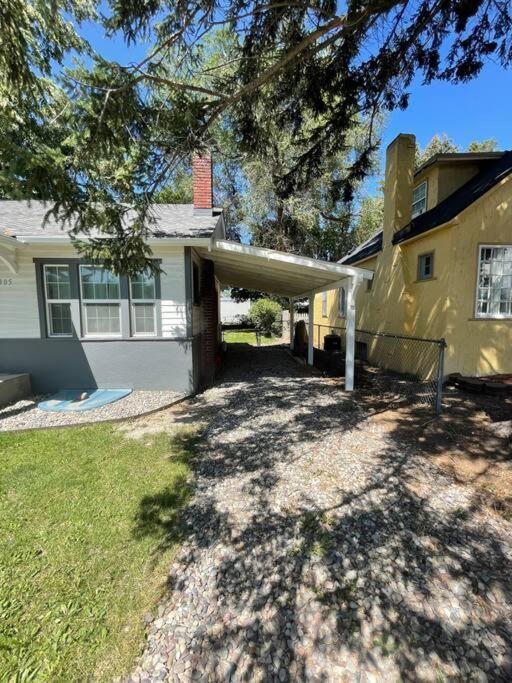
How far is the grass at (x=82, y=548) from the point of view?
1.88m

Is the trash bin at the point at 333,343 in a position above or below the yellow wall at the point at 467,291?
below

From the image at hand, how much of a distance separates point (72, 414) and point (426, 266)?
8718 millimetres

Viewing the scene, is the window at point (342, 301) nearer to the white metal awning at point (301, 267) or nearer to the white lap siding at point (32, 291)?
the white metal awning at point (301, 267)

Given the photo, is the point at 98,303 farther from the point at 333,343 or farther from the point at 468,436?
the point at 333,343

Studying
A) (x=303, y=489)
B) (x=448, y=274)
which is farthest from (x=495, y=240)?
(x=303, y=489)

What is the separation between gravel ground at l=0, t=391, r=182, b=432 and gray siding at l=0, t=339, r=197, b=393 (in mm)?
397

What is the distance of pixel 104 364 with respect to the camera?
699 centimetres

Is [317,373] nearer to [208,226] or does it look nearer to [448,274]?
[448,274]

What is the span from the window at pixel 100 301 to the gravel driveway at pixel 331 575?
3998 mm

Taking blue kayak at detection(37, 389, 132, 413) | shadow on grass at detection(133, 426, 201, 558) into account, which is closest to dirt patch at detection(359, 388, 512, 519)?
shadow on grass at detection(133, 426, 201, 558)

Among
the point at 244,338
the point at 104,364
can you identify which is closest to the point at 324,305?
the point at 244,338

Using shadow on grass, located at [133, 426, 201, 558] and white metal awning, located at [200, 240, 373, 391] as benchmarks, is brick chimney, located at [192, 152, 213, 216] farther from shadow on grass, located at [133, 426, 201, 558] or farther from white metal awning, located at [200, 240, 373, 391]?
shadow on grass, located at [133, 426, 201, 558]

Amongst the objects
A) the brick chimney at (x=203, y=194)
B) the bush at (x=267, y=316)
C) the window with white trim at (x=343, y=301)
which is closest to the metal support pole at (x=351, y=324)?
the brick chimney at (x=203, y=194)

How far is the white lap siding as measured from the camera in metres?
6.68
